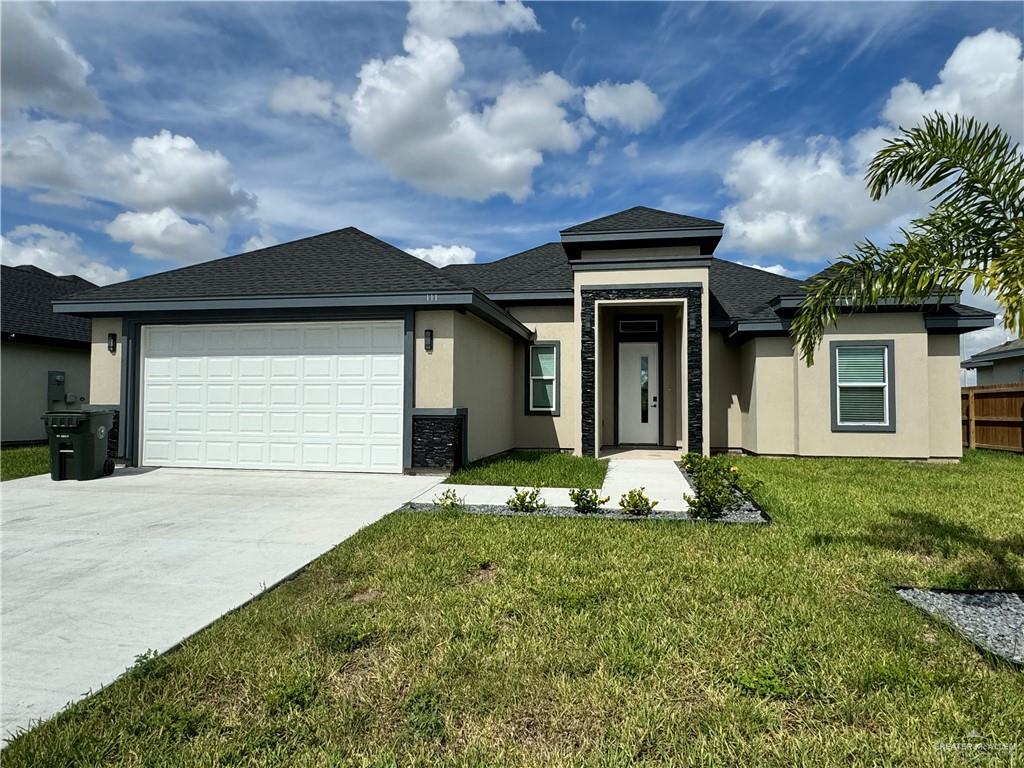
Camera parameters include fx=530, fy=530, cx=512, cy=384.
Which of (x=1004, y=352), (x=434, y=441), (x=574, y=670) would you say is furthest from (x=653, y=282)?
(x=1004, y=352)

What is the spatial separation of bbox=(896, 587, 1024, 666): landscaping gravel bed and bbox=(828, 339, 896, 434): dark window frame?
27.8 ft

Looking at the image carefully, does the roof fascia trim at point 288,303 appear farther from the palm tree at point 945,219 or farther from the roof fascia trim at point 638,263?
the palm tree at point 945,219

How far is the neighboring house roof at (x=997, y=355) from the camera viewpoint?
2164 cm

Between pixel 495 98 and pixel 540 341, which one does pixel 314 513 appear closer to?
pixel 540 341

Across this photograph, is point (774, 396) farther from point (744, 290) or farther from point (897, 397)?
point (744, 290)

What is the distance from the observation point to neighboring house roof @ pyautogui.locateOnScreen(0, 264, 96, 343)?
14370 millimetres

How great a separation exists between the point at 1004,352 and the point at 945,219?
24.8 metres

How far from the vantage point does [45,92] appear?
9250mm

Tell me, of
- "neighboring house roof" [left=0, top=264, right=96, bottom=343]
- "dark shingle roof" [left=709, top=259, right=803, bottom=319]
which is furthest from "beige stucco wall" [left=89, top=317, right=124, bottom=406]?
"dark shingle roof" [left=709, top=259, right=803, bottom=319]

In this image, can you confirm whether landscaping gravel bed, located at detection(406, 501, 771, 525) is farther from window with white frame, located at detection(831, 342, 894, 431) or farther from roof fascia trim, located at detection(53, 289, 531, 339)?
window with white frame, located at detection(831, 342, 894, 431)

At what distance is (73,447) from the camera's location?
8453mm

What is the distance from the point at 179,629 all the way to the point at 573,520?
386cm

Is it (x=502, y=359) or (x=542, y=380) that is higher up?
(x=502, y=359)

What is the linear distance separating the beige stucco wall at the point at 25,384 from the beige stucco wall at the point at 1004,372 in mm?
33591
